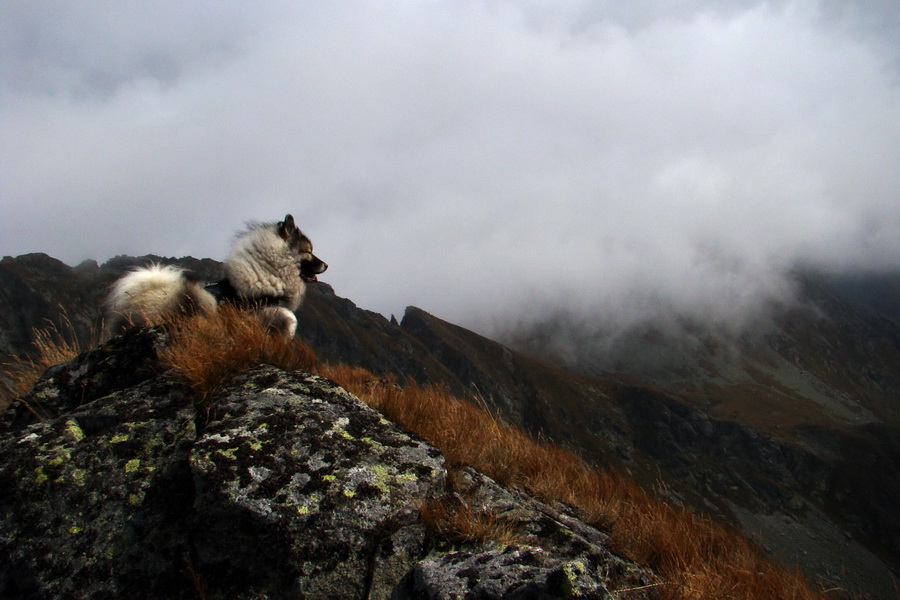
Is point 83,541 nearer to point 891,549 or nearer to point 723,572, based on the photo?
point 723,572

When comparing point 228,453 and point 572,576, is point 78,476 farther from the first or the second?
point 572,576

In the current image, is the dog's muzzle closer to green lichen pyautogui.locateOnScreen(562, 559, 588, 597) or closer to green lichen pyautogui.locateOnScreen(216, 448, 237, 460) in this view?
green lichen pyautogui.locateOnScreen(216, 448, 237, 460)

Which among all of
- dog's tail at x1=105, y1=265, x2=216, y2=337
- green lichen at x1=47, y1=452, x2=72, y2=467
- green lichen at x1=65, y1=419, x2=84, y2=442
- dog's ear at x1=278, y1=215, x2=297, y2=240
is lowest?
green lichen at x1=47, y1=452, x2=72, y2=467

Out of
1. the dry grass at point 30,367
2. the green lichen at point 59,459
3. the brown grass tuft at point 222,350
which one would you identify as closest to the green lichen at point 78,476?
the green lichen at point 59,459

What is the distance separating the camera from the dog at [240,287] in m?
8.12

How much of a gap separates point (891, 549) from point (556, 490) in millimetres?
270034

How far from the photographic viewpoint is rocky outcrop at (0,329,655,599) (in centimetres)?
389

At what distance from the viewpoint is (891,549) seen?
648ft

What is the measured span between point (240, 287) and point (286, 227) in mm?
1381

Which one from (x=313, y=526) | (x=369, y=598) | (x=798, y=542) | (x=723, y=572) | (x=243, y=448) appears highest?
(x=798, y=542)

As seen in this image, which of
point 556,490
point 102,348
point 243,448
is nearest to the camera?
point 243,448

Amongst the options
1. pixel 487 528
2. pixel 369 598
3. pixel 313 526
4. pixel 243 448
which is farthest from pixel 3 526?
pixel 487 528

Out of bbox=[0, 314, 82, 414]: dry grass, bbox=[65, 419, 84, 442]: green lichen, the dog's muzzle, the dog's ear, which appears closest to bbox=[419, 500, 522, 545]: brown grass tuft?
bbox=[65, 419, 84, 442]: green lichen

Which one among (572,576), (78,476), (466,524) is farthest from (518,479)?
(78,476)
